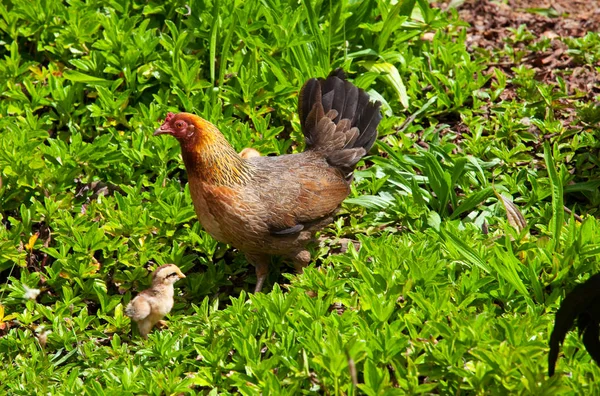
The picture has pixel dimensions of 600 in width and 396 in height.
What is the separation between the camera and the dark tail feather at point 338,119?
6.00 m

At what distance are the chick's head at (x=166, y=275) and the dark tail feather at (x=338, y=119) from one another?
1376 millimetres

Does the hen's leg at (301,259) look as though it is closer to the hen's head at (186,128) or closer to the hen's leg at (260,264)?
the hen's leg at (260,264)

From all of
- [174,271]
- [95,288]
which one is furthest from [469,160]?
[95,288]

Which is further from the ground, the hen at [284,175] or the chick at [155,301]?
the hen at [284,175]

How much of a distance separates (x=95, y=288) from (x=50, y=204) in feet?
2.51

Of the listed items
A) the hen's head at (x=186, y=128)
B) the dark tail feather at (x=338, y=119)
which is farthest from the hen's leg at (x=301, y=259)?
the hen's head at (x=186, y=128)

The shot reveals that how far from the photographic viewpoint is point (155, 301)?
5273mm

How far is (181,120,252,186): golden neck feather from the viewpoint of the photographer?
5543 mm

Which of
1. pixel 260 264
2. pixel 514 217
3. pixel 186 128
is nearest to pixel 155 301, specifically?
pixel 260 264

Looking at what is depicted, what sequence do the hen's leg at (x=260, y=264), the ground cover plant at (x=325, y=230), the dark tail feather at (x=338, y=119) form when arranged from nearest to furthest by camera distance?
the ground cover plant at (x=325, y=230), the hen's leg at (x=260, y=264), the dark tail feather at (x=338, y=119)

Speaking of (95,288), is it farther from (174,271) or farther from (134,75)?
(134,75)

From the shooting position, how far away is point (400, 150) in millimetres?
6578

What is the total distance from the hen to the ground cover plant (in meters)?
0.34

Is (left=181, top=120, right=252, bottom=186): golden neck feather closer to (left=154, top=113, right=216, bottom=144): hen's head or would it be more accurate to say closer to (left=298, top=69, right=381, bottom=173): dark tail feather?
(left=154, top=113, right=216, bottom=144): hen's head
